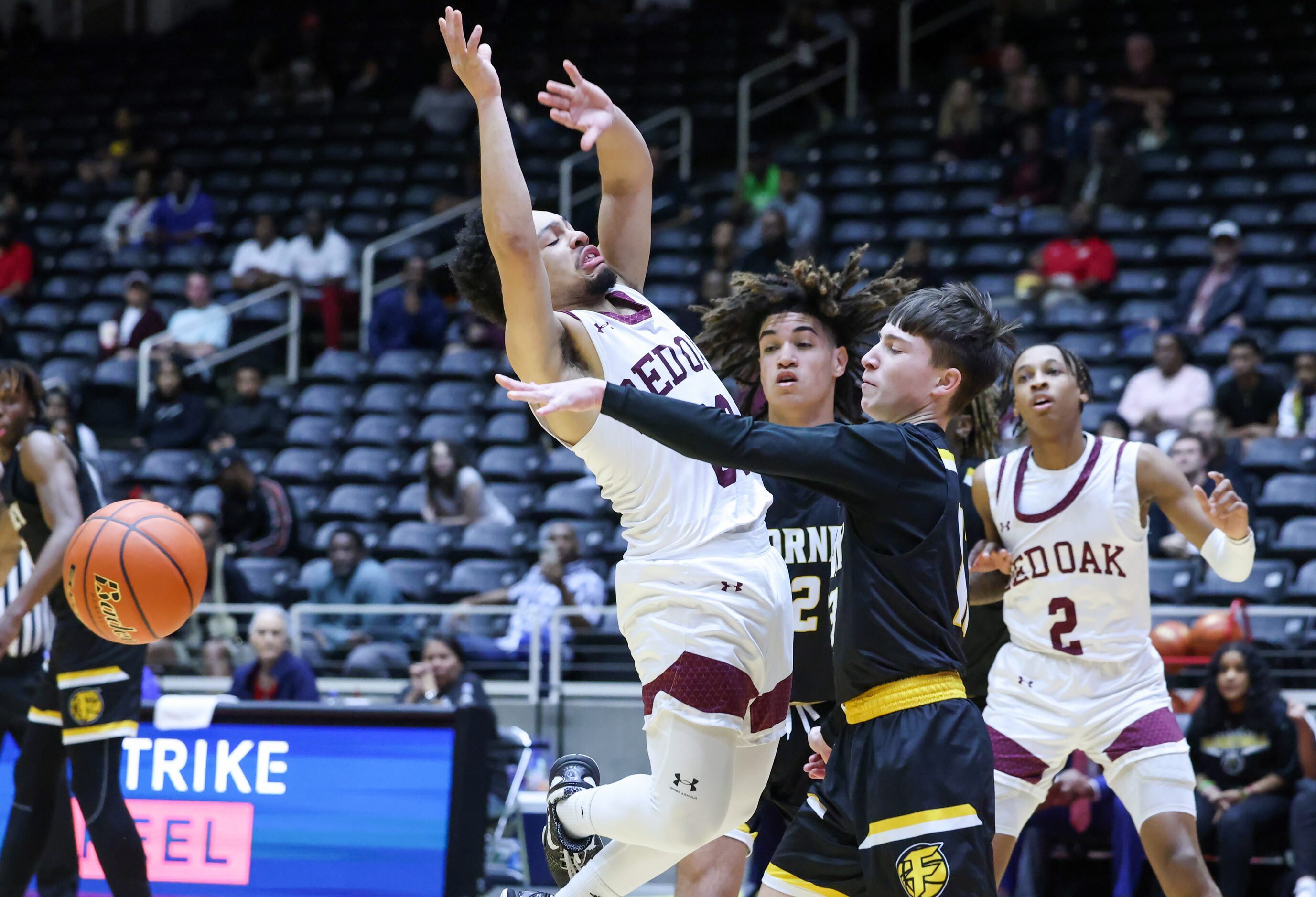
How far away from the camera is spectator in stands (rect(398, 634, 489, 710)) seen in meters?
7.95

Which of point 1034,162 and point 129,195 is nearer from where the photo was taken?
point 1034,162

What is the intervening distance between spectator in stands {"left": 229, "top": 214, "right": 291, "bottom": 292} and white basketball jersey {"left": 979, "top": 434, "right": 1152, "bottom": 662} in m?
9.94

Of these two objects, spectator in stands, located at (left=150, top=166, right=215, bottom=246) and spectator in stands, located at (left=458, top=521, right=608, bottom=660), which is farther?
spectator in stands, located at (left=150, top=166, right=215, bottom=246)

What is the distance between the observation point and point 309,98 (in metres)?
16.9

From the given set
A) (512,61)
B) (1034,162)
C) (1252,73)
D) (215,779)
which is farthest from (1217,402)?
(512,61)

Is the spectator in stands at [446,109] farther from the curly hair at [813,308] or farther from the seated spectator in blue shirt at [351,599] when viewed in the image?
the curly hair at [813,308]

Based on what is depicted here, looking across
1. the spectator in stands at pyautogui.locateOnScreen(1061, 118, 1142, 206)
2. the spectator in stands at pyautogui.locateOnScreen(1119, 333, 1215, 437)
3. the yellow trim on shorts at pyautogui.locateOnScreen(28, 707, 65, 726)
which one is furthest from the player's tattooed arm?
the spectator in stands at pyautogui.locateOnScreen(1061, 118, 1142, 206)

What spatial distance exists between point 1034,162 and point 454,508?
5444mm

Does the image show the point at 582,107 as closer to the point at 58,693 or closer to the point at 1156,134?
the point at 58,693

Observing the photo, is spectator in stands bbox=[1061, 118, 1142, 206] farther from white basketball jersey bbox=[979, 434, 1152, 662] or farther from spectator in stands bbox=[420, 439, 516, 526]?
white basketball jersey bbox=[979, 434, 1152, 662]

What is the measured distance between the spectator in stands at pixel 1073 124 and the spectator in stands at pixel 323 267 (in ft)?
20.1

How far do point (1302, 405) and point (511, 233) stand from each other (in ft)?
23.8

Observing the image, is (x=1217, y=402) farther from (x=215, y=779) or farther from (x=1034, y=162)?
(x=215, y=779)

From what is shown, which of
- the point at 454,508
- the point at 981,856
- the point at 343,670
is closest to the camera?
the point at 981,856
